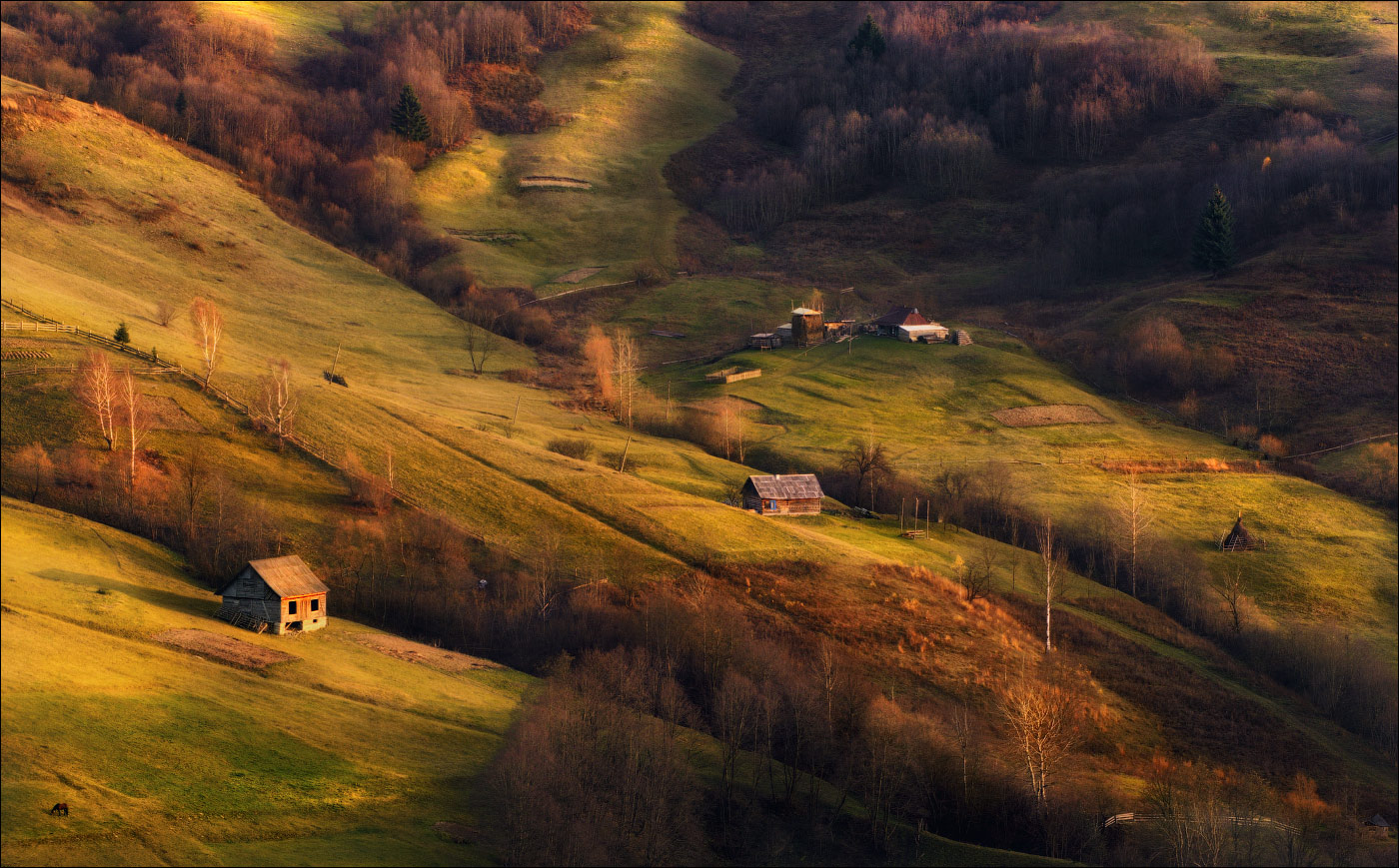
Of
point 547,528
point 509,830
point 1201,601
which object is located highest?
point 509,830

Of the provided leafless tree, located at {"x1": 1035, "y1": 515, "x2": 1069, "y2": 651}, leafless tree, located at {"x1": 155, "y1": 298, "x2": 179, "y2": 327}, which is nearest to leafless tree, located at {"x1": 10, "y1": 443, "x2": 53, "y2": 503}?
leafless tree, located at {"x1": 155, "y1": 298, "x2": 179, "y2": 327}

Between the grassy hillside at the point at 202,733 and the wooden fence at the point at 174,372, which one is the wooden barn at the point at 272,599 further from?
the wooden fence at the point at 174,372

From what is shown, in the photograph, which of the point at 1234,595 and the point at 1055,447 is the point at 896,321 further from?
the point at 1234,595

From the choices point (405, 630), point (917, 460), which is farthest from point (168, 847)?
point (917, 460)

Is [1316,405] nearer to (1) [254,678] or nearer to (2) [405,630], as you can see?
(2) [405,630]

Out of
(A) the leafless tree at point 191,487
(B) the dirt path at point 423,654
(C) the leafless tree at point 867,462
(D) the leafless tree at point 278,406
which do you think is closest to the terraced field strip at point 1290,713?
(C) the leafless tree at point 867,462

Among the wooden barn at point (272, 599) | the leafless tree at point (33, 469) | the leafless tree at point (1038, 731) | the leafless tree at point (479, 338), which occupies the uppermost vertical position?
the leafless tree at point (33, 469)

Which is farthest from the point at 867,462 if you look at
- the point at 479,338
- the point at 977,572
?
the point at 479,338

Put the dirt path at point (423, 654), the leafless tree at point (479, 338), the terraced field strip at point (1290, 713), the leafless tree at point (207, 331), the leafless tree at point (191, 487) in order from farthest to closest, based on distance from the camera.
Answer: the leafless tree at point (479, 338) < the leafless tree at point (207, 331) < the terraced field strip at point (1290, 713) < the leafless tree at point (191, 487) < the dirt path at point (423, 654)
